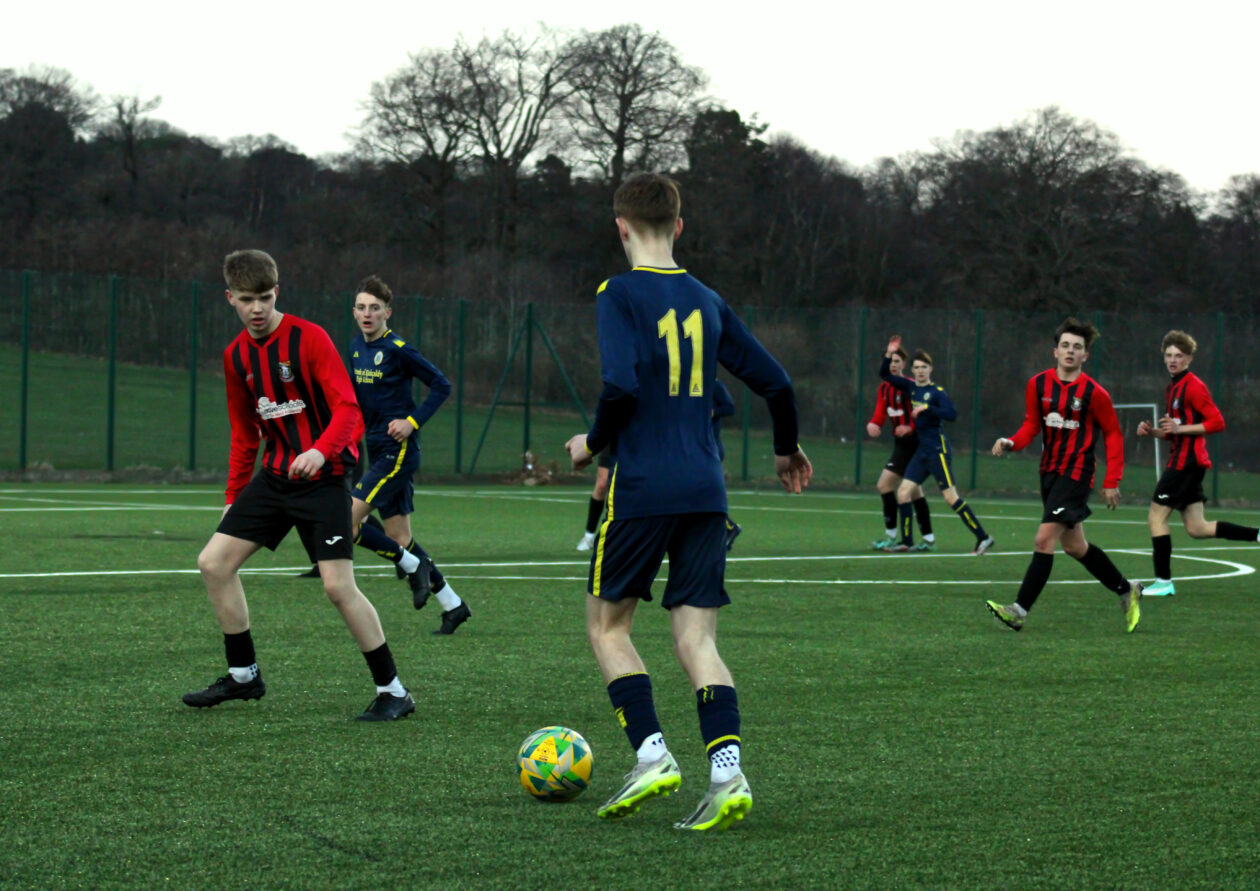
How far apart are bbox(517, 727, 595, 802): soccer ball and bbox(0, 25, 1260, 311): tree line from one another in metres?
38.6

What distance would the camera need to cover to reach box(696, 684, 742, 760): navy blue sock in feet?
14.1

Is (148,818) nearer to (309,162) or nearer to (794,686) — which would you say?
(794,686)

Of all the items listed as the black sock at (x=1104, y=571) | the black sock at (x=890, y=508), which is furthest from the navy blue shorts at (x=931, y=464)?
the black sock at (x=1104, y=571)

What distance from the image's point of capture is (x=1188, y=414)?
36.3 ft

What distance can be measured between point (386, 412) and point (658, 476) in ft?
18.6

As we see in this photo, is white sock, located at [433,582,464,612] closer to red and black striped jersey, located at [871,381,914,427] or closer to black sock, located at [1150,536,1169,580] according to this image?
black sock, located at [1150,536,1169,580]

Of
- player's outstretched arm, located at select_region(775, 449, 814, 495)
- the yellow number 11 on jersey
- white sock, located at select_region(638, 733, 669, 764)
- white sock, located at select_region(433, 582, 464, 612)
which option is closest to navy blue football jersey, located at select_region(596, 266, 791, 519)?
the yellow number 11 on jersey

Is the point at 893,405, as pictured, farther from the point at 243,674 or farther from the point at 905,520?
the point at 243,674

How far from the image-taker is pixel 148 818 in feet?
13.8

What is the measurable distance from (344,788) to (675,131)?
135ft

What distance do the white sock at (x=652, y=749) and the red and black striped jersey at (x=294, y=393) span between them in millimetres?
1998

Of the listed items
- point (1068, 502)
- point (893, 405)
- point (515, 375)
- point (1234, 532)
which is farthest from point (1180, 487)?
point (515, 375)

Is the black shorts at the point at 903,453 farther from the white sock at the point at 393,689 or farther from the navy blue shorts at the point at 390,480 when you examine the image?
the white sock at the point at 393,689

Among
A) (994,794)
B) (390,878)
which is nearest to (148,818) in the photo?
(390,878)
